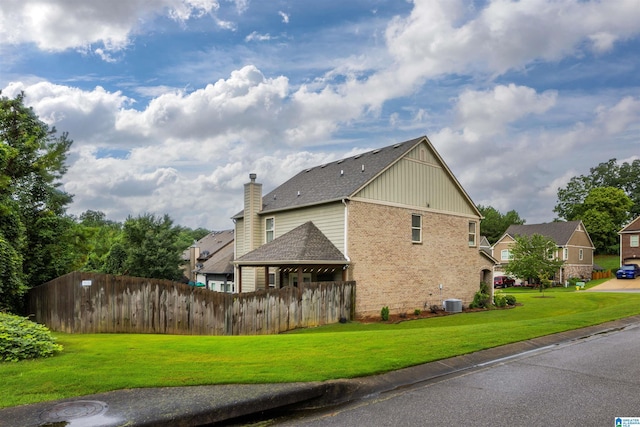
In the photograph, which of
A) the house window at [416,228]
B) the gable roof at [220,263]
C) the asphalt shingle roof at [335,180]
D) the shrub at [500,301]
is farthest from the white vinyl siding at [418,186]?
the gable roof at [220,263]

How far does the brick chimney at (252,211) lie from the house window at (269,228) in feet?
1.69

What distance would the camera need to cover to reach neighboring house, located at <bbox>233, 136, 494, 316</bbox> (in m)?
21.3

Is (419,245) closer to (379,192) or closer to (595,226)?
(379,192)

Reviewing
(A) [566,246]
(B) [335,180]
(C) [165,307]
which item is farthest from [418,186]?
(A) [566,246]

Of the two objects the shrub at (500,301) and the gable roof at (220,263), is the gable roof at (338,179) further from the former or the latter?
the gable roof at (220,263)

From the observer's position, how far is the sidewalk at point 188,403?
5344 millimetres

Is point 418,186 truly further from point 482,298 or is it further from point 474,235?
point 482,298

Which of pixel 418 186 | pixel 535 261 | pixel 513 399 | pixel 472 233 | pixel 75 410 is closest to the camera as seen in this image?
pixel 75 410

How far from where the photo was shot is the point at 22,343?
8133 millimetres

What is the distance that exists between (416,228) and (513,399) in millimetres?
18260

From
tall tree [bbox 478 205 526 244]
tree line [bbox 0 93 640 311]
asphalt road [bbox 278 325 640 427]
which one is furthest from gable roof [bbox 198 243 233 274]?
tall tree [bbox 478 205 526 244]

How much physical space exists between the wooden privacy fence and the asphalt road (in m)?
10.1

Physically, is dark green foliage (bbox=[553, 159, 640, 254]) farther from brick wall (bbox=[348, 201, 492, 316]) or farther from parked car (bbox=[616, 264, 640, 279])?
brick wall (bbox=[348, 201, 492, 316])

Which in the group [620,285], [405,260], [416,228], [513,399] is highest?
[416,228]
